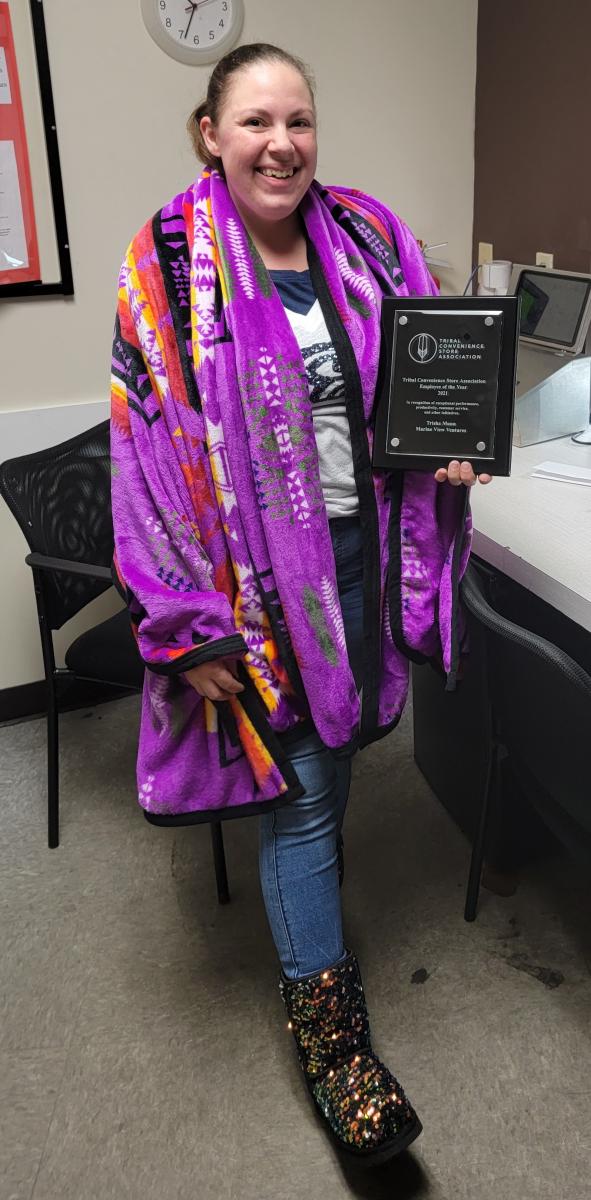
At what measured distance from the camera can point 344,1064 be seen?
1325mm

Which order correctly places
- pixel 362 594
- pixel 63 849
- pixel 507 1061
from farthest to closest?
pixel 63 849, pixel 507 1061, pixel 362 594

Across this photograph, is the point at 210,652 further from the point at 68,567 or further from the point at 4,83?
the point at 4,83

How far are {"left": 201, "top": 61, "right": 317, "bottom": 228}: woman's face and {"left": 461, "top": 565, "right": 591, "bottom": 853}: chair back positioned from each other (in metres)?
0.57

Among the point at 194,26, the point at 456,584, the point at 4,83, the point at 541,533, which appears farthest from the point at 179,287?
the point at 194,26

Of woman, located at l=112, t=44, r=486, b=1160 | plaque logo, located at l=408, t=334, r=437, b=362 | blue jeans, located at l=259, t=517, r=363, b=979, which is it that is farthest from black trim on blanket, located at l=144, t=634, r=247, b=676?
plaque logo, located at l=408, t=334, r=437, b=362

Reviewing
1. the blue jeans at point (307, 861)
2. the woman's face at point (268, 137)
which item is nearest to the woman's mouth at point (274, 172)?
the woman's face at point (268, 137)

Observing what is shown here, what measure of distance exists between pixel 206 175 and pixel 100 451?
867 mm

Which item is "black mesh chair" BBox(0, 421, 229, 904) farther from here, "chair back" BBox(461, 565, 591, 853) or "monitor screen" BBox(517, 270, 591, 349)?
"monitor screen" BBox(517, 270, 591, 349)

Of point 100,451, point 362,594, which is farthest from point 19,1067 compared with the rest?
point 100,451

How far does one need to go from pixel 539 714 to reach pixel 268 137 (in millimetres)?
844

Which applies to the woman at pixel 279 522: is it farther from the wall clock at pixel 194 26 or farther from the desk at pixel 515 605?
the wall clock at pixel 194 26

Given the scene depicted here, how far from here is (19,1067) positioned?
1.49 meters

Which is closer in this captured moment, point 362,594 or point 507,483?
point 362,594

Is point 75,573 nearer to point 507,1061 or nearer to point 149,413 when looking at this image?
point 149,413
